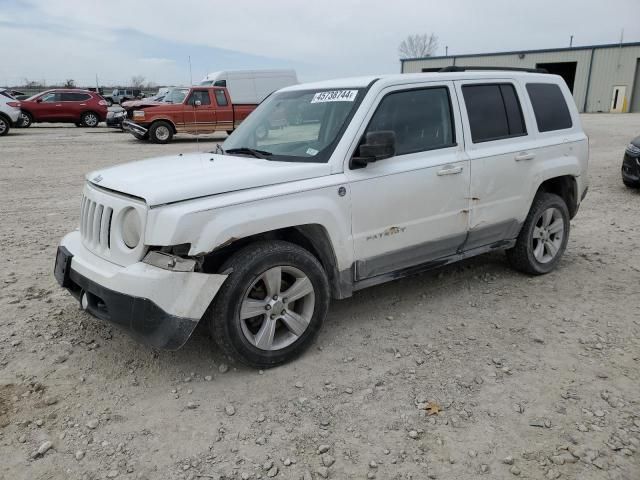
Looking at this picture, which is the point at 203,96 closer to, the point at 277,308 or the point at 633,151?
the point at 633,151

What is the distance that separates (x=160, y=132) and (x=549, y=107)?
15189 mm

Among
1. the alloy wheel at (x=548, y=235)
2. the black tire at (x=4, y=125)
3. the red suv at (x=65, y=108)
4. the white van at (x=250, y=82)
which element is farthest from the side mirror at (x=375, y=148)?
the red suv at (x=65, y=108)

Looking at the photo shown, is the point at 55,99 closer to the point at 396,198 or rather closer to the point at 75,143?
the point at 75,143

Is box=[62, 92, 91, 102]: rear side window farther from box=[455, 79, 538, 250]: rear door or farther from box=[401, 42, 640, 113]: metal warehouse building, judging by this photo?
box=[455, 79, 538, 250]: rear door

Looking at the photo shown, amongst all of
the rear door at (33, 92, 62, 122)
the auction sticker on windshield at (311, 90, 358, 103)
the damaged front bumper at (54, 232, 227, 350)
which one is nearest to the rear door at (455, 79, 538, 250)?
the auction sticker on windshield at (311, 90, 358, 103)

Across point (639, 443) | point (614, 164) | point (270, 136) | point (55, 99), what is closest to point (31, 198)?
point (270, 136)

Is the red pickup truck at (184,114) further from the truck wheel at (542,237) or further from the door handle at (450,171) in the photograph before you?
the door handle at (450,171)

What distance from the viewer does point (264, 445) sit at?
281 cm

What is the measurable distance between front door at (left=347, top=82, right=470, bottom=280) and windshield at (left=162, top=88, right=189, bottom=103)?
15659 mm

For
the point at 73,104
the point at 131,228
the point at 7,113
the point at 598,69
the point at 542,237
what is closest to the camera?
the point at 131,228

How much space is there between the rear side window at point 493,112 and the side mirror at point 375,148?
3.71ft

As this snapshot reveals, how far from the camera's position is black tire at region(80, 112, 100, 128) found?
80.3 feet

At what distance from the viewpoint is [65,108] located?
23.7 m

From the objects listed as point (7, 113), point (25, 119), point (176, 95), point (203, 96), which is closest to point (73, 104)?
point (25, 119)
